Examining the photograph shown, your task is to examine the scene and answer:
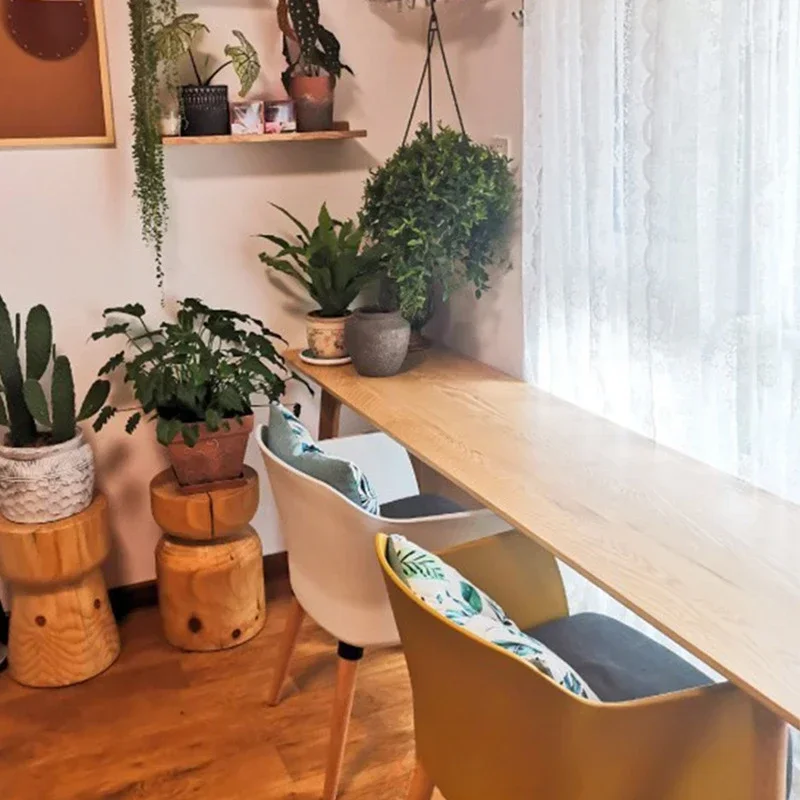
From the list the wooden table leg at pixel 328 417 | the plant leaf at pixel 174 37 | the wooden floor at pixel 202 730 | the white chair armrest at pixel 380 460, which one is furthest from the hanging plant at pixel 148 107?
the wooden floor at pixel 202 730

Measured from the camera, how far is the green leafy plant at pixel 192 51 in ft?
8.27

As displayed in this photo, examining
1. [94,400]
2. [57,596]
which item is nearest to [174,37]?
[94,400]

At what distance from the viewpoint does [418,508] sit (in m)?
2.35

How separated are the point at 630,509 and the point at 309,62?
1.53 meters

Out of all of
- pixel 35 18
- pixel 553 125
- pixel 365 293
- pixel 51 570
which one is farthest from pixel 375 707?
pixel 35 18

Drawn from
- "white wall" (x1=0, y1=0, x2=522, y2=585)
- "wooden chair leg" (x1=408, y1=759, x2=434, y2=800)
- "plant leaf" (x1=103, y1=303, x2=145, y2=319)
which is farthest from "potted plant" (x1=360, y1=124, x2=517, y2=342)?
"wooden chair leg" (x1=408, y1=759, x2=434, y2=800)

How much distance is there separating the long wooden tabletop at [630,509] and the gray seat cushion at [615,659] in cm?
24

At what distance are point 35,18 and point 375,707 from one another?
1.87m

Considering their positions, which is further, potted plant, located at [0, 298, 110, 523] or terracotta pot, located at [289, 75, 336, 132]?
terracotta pot, located at [289, 75, 336, 132]

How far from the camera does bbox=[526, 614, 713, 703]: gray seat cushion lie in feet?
5.52

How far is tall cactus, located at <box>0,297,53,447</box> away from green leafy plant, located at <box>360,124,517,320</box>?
86cm

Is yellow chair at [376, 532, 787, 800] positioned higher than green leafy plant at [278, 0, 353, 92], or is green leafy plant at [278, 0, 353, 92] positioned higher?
green leafy plant at [278, 0, 353, 92]

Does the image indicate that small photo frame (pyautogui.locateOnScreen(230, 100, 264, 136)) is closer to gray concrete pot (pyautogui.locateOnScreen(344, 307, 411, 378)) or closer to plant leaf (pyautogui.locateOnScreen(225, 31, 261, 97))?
plant leaf (pyautogui.locateOnScreen(225, 31, 261, 97))

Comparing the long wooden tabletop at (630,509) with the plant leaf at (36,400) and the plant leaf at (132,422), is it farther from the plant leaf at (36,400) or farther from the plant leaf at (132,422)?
the plant leaf at (36,400)
